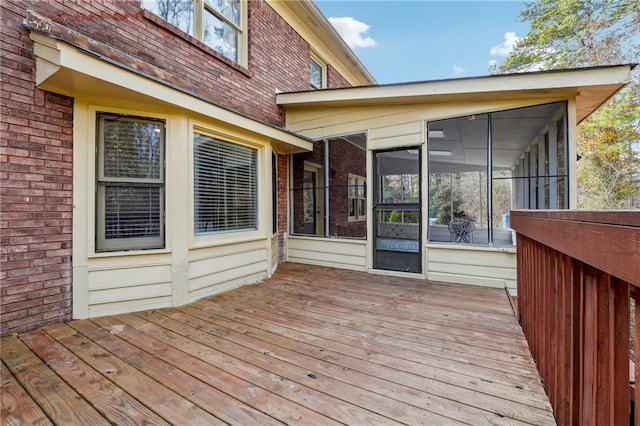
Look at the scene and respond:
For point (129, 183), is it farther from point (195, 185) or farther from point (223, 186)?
point (223, 186)

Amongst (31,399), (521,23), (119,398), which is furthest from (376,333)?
(521,23)

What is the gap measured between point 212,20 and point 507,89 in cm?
450

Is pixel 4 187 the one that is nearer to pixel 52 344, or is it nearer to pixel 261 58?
pixel 52 344

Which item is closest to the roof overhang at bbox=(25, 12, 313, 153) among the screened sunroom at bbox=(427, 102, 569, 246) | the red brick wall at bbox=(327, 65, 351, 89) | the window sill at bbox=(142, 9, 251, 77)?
the window sill at bbox=(142, 9, 251, 77)

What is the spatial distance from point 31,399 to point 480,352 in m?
3.09

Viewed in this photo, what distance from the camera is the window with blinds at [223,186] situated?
3824 millimetres

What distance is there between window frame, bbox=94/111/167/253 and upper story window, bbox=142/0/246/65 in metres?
1.61

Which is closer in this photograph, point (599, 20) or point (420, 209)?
point (420, 209)

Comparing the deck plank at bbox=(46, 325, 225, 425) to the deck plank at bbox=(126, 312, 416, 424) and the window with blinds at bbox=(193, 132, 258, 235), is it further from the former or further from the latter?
the window with blinds at bbox=(193, 132, 258, 235)

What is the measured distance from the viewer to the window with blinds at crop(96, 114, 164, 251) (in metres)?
3.19

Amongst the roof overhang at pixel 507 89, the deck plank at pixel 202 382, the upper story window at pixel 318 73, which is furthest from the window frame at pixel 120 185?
the upper story window at pixel 318 73

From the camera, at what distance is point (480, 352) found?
2.37 m

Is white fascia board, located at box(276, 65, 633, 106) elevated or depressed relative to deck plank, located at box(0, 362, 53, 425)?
elevated

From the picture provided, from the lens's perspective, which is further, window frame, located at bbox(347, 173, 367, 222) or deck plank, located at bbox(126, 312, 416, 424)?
window frame, located at bbox(347, 173, 367, 222)
